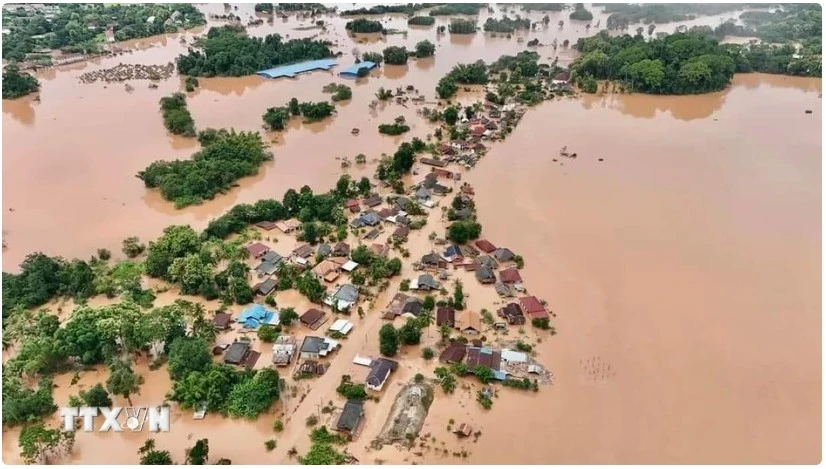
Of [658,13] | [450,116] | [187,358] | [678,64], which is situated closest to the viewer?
[187,358]

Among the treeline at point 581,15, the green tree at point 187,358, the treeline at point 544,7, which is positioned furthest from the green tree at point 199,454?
the treeline at point 544,7

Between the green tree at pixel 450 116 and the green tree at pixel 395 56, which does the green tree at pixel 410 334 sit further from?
the green tree at pixel 395 56

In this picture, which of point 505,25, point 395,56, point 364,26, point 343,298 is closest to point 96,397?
point 343,298

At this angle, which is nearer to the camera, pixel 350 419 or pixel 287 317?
pixel 350 419

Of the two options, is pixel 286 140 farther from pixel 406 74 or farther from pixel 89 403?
pixel 89 403

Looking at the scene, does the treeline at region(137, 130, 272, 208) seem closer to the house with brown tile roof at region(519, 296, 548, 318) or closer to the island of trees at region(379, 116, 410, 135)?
the island of trees at region(379, 116, 410, 135)

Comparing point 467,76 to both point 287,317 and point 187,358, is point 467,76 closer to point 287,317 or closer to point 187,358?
point 287,317

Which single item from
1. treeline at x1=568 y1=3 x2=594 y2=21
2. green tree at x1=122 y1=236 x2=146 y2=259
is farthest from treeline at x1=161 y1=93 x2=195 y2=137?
treeline at x1=568 y1=3 x2=594 y2=21
